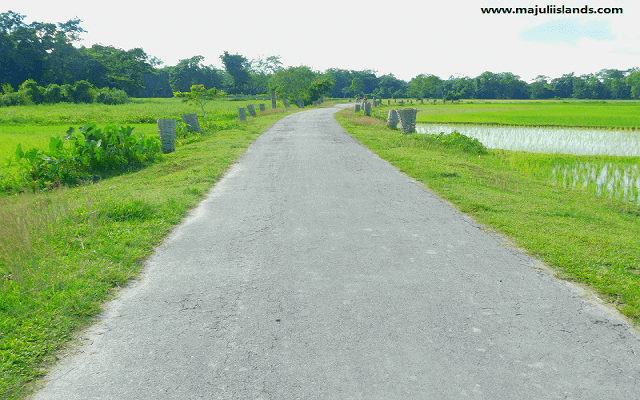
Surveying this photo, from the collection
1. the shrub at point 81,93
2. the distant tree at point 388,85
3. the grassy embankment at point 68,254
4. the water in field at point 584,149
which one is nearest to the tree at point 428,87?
the distant tree at point 388,85

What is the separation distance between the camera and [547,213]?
684 centimetres

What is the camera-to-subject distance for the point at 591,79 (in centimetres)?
8975

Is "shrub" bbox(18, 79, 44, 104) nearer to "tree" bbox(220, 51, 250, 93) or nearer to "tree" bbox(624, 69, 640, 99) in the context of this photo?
"tree" bbox(220, 51, 250, 93)

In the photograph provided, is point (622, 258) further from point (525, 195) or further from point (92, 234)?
point (92, 234)

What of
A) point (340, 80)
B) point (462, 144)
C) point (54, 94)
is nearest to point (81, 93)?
point (54, 94)

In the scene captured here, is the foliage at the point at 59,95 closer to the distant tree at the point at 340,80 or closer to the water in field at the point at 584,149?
the water in field at the point at 584,149

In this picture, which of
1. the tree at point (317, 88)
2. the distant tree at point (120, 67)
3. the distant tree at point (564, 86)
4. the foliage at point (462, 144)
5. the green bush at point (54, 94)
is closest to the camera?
the foliage at point (462, 144)

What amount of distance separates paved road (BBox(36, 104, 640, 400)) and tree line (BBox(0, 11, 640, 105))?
Answer: 45.6 metres

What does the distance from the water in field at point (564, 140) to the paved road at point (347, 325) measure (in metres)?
13.1

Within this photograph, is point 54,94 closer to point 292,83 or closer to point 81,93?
point 81,93

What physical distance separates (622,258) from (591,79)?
104560 mm

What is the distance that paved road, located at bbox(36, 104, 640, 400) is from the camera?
2.60 meters

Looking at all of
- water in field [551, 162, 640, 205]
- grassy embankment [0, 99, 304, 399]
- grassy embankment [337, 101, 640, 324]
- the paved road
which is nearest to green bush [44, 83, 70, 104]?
grassy embankment [337, 101, 640, 324]

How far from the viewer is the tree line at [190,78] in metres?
53.4
